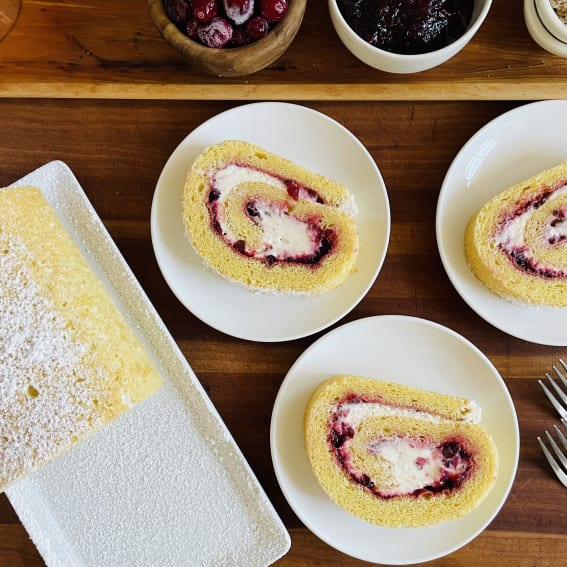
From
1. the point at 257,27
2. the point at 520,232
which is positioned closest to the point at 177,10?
the point at 257,27

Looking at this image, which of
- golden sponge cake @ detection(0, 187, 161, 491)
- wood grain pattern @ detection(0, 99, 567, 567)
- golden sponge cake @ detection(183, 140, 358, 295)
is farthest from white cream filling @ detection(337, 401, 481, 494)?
golden sponge cake @ detection(0, 187, 161, 491)

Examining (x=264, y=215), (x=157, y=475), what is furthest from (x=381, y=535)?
(x=264, y=215)

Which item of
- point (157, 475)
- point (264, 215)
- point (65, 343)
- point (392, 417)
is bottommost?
point (157, 475)

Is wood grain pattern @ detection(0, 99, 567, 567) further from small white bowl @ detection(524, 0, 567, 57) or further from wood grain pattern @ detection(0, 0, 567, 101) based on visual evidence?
small white bowl @ detection(524, 0, 567, 57)

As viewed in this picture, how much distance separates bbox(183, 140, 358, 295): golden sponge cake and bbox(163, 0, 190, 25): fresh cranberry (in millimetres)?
260

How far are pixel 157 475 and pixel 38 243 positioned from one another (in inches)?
21.8

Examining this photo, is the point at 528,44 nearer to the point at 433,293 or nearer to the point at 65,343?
the point at 433,293

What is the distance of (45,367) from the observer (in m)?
1.30

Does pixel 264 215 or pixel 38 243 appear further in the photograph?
→ pixel 264 215

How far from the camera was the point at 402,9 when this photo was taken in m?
1.35

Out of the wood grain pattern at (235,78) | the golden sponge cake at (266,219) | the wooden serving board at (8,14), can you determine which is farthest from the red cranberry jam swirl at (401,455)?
the wooden serving board at (8,14)

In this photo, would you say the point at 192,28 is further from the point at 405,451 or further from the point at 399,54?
the point at 405,451

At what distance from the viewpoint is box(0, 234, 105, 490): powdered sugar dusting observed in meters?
1.29

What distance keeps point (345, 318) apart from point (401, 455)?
319 millimetres
